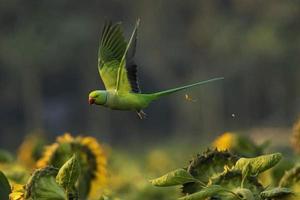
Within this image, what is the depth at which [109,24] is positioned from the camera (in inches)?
87.3

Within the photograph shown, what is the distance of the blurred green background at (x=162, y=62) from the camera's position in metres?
34.3

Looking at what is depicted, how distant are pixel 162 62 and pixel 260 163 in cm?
3539

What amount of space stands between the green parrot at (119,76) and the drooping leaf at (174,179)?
0.15 m

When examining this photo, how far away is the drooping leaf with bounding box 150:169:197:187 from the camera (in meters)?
1.90

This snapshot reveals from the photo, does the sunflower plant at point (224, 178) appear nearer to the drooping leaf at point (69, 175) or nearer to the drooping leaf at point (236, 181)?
the drooping leaf at point (236, 181)

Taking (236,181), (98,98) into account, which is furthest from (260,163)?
(98,98)

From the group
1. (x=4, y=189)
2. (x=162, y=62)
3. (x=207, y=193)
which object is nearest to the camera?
(x=207, y=193)

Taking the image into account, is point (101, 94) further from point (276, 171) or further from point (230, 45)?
point (230, 45)

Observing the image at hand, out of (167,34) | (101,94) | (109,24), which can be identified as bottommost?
(101,94)

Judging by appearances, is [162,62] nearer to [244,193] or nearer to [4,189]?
[4,189]

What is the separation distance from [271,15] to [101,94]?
3210cm

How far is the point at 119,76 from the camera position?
2.13 metres

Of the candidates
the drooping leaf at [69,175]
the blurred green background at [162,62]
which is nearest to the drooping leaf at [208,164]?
the drooping leaf at [69,175]

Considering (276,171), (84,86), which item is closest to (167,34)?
(84,86)
